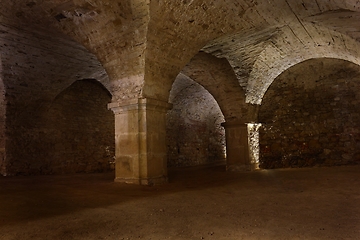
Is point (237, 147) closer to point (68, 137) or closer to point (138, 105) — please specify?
point (138, 105)

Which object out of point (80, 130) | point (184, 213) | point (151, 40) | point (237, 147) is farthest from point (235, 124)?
point (184, 213)

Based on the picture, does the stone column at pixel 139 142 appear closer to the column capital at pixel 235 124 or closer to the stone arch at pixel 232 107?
the stone arch at pixel 232 107

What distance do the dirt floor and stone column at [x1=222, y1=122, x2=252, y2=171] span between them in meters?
3.47

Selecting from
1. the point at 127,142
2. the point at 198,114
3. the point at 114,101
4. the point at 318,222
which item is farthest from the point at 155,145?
the point at 198,114

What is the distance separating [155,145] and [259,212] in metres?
2.49

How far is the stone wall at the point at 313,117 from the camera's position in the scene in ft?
27.4

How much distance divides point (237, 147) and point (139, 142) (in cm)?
385

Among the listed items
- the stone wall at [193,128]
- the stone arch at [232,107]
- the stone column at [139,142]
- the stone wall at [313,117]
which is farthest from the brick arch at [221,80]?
the stone column at [139,142]

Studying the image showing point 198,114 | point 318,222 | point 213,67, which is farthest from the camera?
point 198,114

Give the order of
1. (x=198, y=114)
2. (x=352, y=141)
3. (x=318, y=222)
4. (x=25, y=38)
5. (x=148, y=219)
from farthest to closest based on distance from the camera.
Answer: (x=198, y=114)
(x=352, y=141)
(x=25, y=38)
(x=148, y=219)
(x=318, y=222)

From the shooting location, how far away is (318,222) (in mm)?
2490

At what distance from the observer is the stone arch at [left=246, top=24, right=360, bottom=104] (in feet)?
19.1

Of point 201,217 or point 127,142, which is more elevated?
point 127,142

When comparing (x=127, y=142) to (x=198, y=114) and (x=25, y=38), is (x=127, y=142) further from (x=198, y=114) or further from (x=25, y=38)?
(x=198, y=114)
